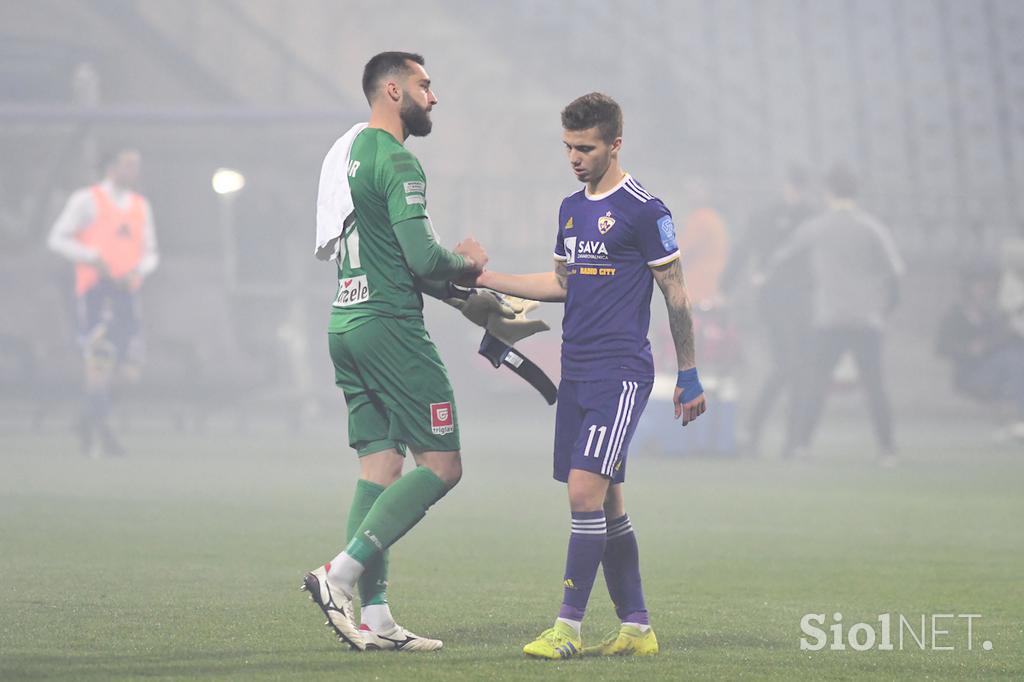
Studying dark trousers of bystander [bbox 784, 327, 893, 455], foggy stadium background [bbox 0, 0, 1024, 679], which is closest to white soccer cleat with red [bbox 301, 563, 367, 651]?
foggy stadium background [bbox 0, 0, 1024, 679]

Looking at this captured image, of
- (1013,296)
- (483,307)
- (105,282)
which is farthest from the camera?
(1013,296)

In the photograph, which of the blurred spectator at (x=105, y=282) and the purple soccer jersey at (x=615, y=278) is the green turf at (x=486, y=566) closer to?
the blurred spectator at (x=105, y=282)

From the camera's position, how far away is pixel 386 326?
207 inches

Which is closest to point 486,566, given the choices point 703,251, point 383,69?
point 383,69

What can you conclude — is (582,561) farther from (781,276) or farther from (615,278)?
(781,276)

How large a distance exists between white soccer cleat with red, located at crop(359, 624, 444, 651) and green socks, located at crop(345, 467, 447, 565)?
0.18 metres

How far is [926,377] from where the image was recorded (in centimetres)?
2245

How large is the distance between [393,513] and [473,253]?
33.1 inches

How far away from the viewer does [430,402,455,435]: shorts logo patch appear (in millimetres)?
5292

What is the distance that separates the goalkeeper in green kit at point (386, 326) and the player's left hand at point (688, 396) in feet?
2.27

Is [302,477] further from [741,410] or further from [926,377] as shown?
[926,377]

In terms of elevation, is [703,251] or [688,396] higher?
[703,251]

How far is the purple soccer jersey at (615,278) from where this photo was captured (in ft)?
17.2

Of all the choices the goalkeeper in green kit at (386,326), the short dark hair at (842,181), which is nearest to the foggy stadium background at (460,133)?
the short dark hair at (842,181)
